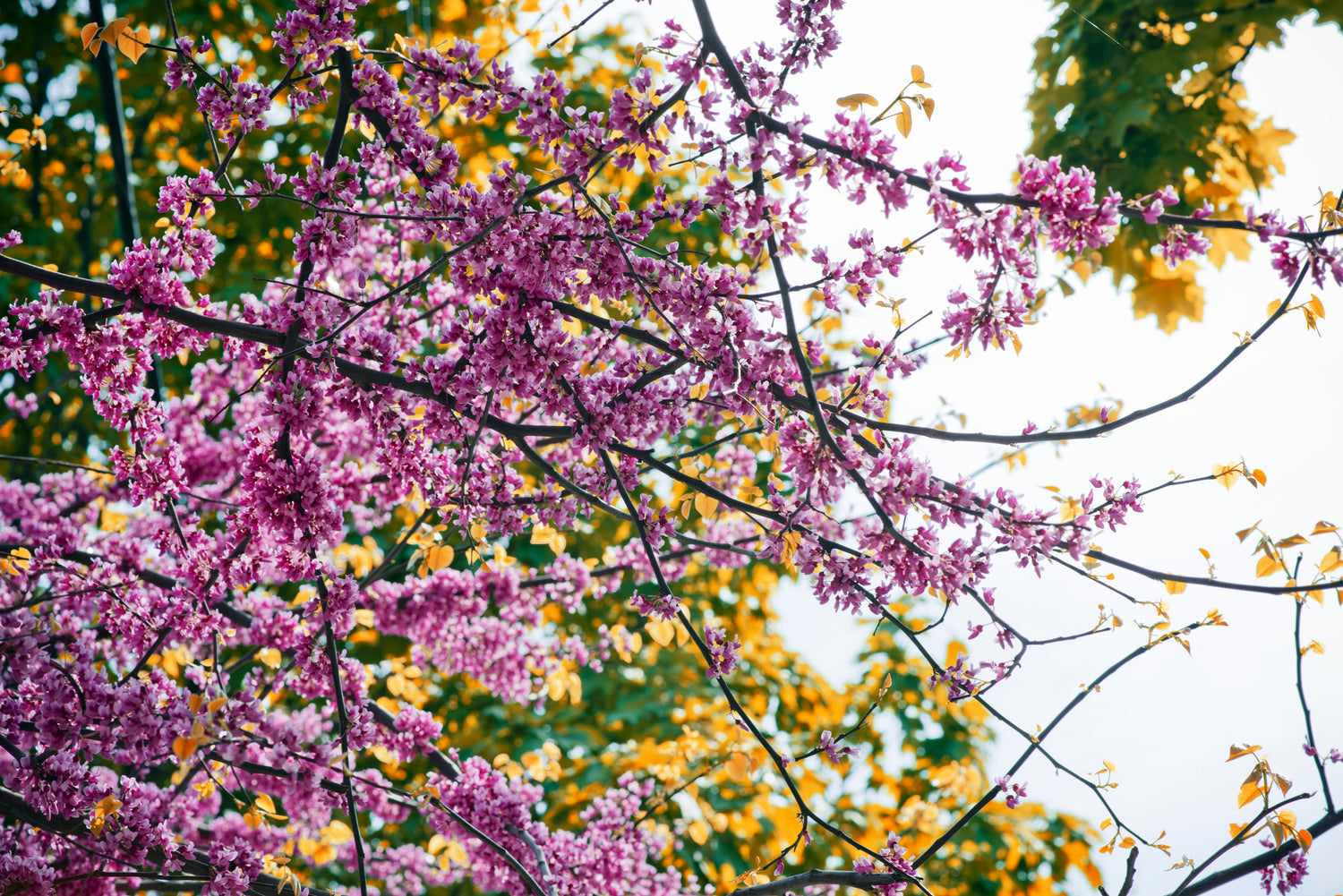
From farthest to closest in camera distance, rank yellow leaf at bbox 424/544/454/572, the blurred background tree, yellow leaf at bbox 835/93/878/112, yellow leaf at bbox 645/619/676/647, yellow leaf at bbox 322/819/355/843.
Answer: the blurred background tree → yellow leaf at bbox 322/819/355/843 → yellow leaf at bbox 645/619/676/647 → yellow leaf at bbox 424/544/454/572 → yellow leaf at bbox 835/93/878/112

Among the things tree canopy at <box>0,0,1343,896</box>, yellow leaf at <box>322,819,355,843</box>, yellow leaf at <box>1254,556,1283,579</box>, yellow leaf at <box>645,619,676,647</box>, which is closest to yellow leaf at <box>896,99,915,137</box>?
tree canopy at <box>0,0,1343,896</box>

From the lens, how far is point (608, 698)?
5926 millimetres

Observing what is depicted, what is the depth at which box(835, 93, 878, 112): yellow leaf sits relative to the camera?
1.66 m

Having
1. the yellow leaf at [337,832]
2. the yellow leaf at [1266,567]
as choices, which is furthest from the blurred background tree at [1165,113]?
the yellow leaf at [337,832]

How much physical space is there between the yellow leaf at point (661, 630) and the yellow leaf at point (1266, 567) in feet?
5.11

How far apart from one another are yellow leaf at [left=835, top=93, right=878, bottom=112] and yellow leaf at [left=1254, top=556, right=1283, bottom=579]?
4.07ft

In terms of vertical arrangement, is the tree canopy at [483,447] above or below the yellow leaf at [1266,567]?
above

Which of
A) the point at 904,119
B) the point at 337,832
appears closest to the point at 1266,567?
the point at 904,119

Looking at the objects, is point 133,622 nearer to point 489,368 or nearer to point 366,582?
point 366,582

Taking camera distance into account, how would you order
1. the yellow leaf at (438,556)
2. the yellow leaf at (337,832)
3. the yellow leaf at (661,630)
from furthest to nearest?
1. the yellow leaf at (337,832)
2. the yellow leaf at (661,630)
3. the yellow leaf at (438,556)

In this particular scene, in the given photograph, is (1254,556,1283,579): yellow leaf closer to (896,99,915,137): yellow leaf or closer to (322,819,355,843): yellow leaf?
(896,99,915,137): yellow leaf

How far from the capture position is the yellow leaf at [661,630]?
2703mm

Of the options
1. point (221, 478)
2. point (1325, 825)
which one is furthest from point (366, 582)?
point (1325, 825)

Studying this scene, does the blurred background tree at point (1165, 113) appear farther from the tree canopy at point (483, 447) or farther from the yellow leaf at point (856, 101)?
the yellow leaf at point (856, 101)
